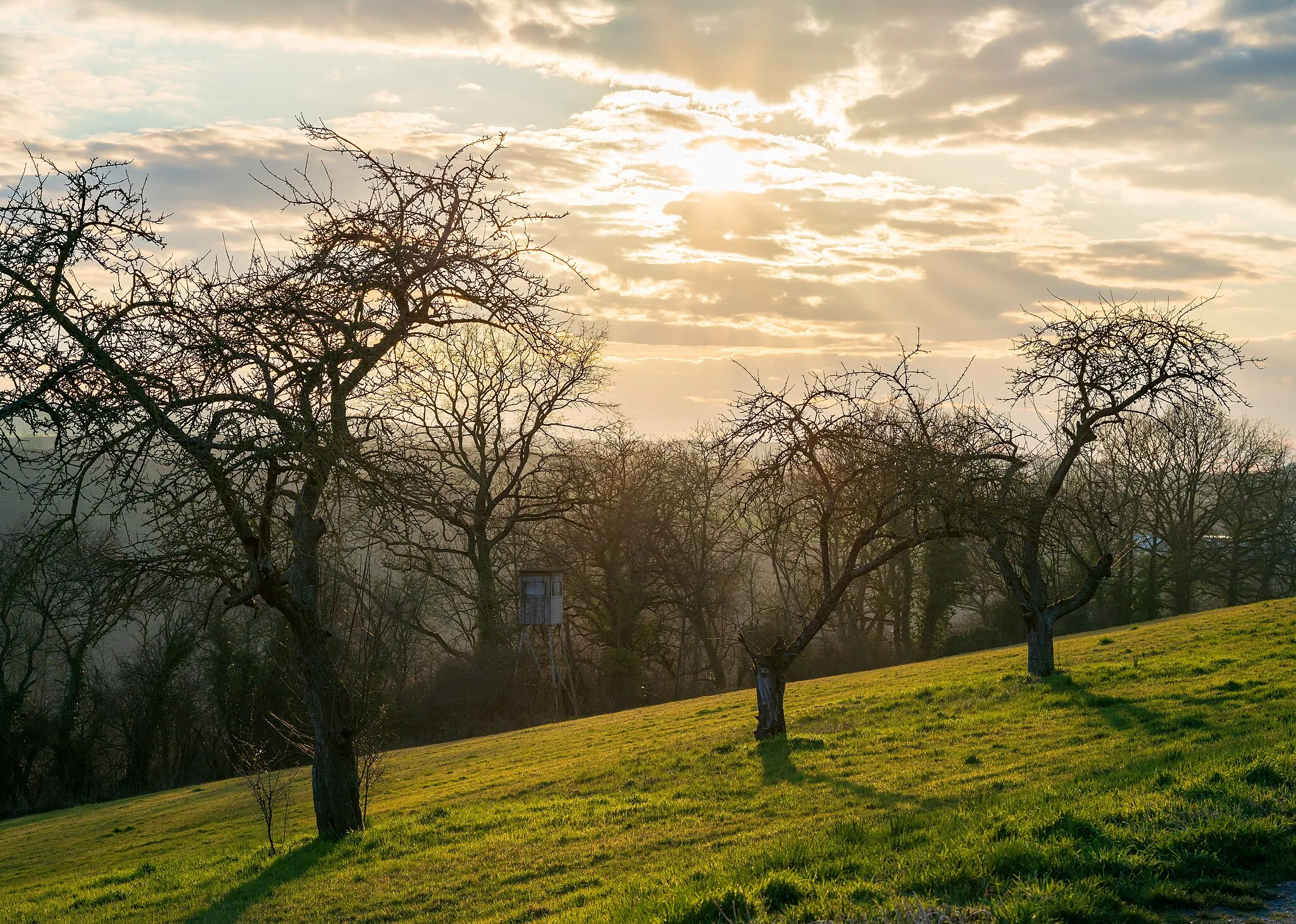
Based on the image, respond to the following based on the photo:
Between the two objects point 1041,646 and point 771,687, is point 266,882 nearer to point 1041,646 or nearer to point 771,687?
point 771,687

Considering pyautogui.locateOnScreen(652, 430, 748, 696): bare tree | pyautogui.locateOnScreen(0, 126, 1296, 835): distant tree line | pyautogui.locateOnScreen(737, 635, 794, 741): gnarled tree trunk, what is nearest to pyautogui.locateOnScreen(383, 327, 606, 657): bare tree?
pyautogui.locateOnScreen(0, 126, 1296, 835): distant tree line

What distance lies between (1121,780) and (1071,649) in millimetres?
19115

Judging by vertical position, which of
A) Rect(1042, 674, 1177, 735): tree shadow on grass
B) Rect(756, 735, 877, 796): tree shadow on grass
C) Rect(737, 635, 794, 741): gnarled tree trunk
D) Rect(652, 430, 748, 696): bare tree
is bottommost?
Rect(756, 735, 877, 796): tree shadow on grass

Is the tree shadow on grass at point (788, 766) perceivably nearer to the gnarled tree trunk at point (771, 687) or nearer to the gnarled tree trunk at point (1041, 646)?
the gnarled tree trunk at point (771, 687)

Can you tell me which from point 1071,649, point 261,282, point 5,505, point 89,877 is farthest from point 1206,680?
point 5,505

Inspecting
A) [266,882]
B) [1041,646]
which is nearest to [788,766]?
[266,882]

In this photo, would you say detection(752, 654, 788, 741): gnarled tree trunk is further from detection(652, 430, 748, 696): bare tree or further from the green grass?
detection(652, 430, 748, 696): bare tree

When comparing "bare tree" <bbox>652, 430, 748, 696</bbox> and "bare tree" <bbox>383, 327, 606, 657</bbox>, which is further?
"bare tree" <bbox>652, 430, 748, 696</bbox>

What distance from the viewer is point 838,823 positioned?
9.20 meters

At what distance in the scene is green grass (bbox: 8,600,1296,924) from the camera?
6262 millimetres

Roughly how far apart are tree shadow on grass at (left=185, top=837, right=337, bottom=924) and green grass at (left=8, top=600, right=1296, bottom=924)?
61mm

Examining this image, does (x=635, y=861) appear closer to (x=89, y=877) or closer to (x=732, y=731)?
(x=732, y=731)

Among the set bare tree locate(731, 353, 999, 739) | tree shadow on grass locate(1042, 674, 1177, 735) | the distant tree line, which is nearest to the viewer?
the distant tree line

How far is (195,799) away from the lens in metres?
30.3
